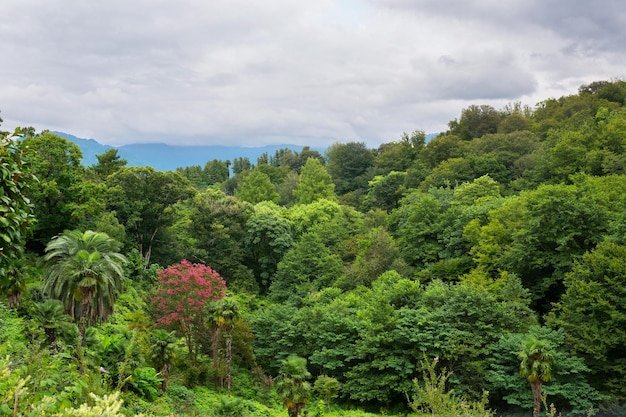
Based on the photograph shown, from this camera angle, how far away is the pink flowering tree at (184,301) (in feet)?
71.5

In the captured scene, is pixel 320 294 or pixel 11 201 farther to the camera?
pixel 320 294

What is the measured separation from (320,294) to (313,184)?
80.5ft

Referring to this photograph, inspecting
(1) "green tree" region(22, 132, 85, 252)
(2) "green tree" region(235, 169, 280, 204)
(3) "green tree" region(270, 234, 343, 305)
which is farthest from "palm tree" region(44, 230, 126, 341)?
(2) "green tree" region(235, 169, 280, 204)

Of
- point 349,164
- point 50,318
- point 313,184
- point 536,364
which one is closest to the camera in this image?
point 50,318

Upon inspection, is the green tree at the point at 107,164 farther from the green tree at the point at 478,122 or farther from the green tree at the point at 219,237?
the green tree at the point at 478,122

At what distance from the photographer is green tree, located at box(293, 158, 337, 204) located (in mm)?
50812

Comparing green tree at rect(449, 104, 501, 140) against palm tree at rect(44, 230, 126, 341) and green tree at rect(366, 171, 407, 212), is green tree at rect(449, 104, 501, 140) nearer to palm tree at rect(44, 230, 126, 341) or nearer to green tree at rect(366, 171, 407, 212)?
green tree at rect(366, 171, 407, 212)

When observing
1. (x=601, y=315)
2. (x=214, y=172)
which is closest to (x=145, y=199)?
(x=601, y=315)

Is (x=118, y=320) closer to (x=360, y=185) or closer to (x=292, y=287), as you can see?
(x=292, y=287)

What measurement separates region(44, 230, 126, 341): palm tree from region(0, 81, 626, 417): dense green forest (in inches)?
2.3

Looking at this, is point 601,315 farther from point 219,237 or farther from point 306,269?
point 219,237

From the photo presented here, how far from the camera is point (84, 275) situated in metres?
14.7

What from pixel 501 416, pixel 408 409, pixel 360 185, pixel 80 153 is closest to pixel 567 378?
pixel 501 416

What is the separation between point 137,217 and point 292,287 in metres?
10.8
